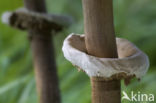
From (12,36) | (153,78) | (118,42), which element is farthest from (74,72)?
(118,42)

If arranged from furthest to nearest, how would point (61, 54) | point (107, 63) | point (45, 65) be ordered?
point (61, 54)
point (45, 65)
point (107, 63)

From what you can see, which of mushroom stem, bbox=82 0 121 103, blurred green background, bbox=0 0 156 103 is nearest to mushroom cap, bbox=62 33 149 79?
mushroom stem, bbox=82 0 121 103

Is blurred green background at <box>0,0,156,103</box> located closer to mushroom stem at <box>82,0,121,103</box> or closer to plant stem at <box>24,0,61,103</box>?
plant stem at <box>24,0,61,103</box>

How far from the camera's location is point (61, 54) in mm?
1861

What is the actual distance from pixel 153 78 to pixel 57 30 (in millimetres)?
389

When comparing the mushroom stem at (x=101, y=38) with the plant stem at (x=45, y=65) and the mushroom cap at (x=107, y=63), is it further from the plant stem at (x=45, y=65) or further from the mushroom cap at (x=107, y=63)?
the plant stem at (x=45, y=65)

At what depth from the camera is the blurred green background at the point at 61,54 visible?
144 centimetres

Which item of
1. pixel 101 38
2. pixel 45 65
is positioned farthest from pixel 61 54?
pixel 101 38

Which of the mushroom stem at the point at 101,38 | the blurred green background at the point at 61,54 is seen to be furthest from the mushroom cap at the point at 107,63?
the blurred green background at the point at 61,54

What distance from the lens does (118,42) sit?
66cm

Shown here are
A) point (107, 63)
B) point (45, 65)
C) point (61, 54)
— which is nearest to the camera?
point (107, 63)

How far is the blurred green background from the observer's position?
4.73 feet

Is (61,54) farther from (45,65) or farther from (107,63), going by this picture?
(107,63)

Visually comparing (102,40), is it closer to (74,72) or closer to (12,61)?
(74,72)
